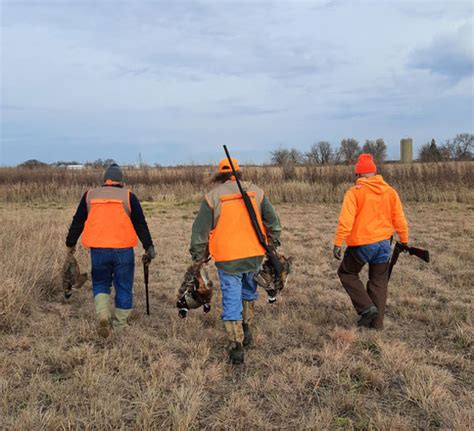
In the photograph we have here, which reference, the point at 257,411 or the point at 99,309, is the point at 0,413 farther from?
the point at 257,411

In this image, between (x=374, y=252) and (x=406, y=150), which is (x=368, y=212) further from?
(x=406, y=150)

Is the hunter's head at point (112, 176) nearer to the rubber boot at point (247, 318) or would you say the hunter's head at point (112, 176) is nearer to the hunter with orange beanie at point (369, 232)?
the rubber boot at point (247, 318)

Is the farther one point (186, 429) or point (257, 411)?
point (257, 411)

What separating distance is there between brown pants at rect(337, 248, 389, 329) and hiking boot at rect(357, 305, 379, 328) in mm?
34

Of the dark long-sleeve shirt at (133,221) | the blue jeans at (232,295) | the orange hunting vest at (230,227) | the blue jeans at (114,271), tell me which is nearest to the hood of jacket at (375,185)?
the orange hunting vest at (230,227)

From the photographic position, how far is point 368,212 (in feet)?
14.7

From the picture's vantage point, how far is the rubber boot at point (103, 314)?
422 cm

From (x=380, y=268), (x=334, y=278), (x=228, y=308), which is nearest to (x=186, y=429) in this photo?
(x=228, y=308)

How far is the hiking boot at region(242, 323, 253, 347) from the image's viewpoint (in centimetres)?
419

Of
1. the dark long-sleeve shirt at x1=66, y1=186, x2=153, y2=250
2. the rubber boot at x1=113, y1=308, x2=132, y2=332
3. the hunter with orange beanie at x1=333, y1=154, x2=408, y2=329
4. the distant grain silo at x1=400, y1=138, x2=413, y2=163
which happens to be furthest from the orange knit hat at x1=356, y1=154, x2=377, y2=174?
the distant grain silo at x1=400, y1=138, x2=413, y2=163

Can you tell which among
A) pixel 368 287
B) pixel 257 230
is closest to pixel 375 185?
pixel 368 287

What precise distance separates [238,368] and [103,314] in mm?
1502

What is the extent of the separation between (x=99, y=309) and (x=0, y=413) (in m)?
1.46

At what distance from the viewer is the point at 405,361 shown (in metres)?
3.70
